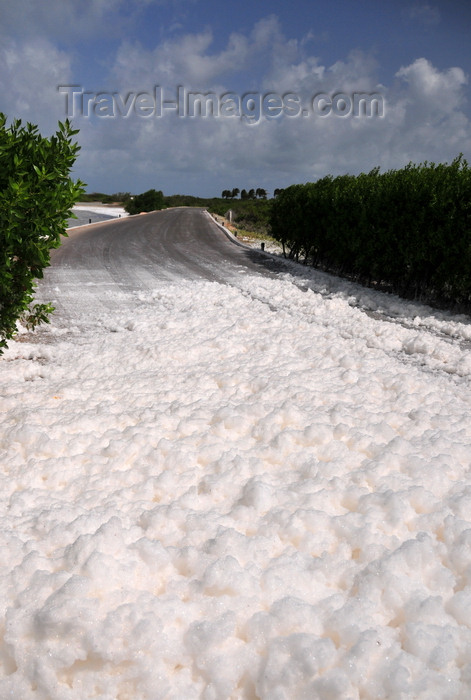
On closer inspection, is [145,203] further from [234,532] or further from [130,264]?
[234,532]

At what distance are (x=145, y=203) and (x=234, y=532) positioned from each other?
52786mm

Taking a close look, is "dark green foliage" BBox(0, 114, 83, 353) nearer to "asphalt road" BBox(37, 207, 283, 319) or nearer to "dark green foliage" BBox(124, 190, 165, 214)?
"asphalt road" BBox(37, 207, 283, 319)

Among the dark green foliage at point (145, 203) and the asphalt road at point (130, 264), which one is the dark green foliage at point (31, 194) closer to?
the asphalt road at point (130, 264)

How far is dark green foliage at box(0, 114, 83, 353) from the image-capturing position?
369 cm

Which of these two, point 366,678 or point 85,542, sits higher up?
point 85,542

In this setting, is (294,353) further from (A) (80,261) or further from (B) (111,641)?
(A) (80,261)

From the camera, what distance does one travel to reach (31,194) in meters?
3.83

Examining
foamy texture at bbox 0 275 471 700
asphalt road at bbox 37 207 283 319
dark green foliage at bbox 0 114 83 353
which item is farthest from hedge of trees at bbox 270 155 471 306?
dark green foliage at bbox 0 114 83 353

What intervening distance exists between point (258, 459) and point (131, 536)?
1131mm

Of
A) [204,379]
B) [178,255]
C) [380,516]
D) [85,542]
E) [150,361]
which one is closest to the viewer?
[85,542]

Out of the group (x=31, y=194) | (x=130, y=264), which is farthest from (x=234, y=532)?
(x=130, y=264)

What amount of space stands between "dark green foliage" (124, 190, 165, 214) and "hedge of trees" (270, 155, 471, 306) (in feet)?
125

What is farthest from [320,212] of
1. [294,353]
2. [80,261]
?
[294,353]

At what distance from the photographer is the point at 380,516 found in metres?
2.91
